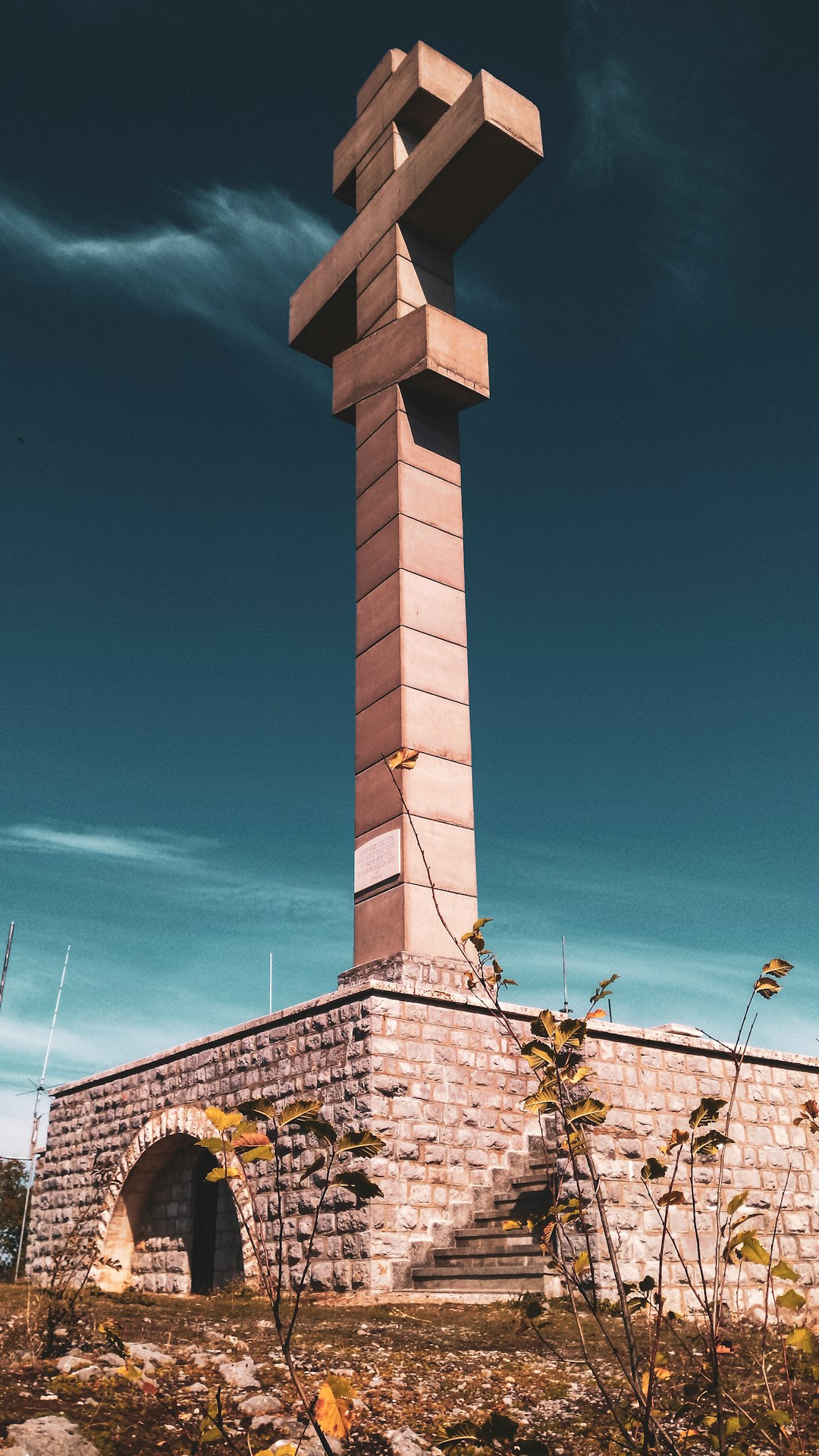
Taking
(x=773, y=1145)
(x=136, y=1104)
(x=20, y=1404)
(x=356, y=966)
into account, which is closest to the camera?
(x=20, y=1404)

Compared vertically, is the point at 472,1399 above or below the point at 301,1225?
below

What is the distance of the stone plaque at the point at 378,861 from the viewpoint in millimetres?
10938

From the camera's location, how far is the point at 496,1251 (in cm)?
847

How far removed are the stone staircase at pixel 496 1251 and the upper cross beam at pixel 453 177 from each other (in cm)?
1110

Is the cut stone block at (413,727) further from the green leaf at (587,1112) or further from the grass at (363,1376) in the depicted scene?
the green leaf at (587,1112)

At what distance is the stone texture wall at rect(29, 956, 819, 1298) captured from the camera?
8.73 metres

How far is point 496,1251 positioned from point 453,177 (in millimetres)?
11845

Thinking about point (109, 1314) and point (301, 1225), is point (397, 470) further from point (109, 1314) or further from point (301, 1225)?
point (109, 1314)

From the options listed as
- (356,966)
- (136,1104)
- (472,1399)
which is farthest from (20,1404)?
(136,1104)

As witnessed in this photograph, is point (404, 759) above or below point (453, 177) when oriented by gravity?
below

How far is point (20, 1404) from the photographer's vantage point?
12.9 feet

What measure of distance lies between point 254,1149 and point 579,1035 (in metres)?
1.13

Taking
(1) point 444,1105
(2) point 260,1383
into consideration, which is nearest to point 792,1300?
(2) point 260,1383

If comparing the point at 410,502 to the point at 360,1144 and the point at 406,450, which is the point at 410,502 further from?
the point at 360,1144
